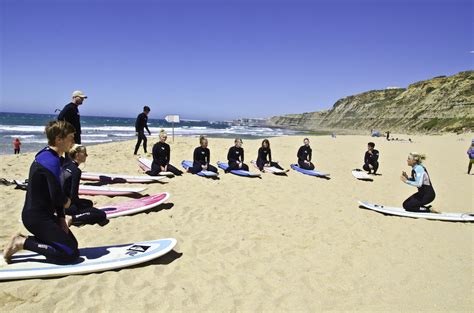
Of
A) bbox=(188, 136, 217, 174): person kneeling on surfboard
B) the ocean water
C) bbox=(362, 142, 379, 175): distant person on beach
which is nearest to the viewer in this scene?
bbox=(188, 136, 217, 174): person kneeling on surfboard

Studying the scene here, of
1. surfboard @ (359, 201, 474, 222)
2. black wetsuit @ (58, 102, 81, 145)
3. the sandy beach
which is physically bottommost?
the sandy beach

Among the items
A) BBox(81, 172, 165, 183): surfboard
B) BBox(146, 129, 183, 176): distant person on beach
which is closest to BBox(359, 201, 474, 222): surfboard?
BBox(81, 172, 165, 183): surfboard

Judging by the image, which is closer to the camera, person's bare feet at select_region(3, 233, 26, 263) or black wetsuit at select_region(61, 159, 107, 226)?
person's bare feet at select_region(3, 233, 26, 263)

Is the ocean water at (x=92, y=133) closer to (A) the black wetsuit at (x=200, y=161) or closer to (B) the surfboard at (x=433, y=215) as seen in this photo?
(A) the black wetsuit at (x=200, y=161)

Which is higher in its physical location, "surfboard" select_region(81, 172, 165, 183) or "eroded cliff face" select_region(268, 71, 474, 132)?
"eroded cliff face" select_region(268, 71, 474, 132)

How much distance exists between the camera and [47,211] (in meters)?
3.57

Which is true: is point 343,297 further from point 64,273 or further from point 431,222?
point 431,222

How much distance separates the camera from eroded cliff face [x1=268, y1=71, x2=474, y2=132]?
147 feet

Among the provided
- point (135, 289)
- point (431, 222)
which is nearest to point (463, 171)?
point (431, 222)

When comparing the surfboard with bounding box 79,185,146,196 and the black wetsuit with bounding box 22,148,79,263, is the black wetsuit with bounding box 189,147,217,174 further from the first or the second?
the black wetsuit with bounding box 22,148,79,263

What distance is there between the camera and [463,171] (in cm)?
1356

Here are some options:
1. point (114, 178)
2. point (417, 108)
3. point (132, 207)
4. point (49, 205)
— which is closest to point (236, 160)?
point (114, 178)

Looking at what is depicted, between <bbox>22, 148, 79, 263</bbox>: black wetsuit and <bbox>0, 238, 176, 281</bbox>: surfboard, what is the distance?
0.15 m

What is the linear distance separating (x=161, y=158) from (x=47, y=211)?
6196 mm
